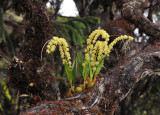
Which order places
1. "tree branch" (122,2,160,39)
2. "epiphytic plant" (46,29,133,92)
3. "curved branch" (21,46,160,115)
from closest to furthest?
"curved branch" (21,46,160,115)
"epiphytic plant" (46,29,133,92)
"tree branch" (122,2,160,39)

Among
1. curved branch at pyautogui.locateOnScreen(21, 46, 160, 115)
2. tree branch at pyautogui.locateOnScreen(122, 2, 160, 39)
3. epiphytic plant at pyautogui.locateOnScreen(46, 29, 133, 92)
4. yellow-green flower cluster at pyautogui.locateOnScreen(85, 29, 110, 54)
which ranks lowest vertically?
curved branch at pyautogui.locateOnScreen(21, 46, 160, 115)

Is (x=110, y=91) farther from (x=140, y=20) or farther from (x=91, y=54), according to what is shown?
(x=140, y=20)

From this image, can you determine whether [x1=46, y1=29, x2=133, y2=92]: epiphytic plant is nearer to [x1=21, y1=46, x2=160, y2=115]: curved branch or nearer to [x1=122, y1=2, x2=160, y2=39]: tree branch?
[x1=21, y1=46, x2=160, y2=115]: curved branch

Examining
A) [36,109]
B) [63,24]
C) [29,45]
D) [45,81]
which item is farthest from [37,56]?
[63,24]

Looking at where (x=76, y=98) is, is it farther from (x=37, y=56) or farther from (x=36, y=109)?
(x=37, y=56)

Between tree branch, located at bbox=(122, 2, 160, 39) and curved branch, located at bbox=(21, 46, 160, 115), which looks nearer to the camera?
curved branch, located at bbox=(21, 46, 160, 115)

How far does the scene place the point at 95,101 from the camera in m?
2.10

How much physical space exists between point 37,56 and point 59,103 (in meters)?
1.02

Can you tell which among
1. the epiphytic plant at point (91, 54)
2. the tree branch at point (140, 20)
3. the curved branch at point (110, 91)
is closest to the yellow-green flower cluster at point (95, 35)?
the epiphytic plant at point (91, 54)

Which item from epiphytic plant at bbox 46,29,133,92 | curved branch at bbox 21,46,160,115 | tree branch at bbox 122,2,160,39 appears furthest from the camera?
tree branch at bbox 122,2,160,39

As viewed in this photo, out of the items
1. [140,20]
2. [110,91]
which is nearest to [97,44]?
[110,91]

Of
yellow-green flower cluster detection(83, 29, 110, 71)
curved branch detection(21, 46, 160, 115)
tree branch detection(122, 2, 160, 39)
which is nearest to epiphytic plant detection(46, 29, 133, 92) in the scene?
yellow-green flower cluster detection(83, 29, 110, 71)

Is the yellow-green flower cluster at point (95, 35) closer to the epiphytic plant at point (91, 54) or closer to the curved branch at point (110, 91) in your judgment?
the epiphytic plant at point (91, 54)

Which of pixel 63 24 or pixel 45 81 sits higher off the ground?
pixel 63 24
